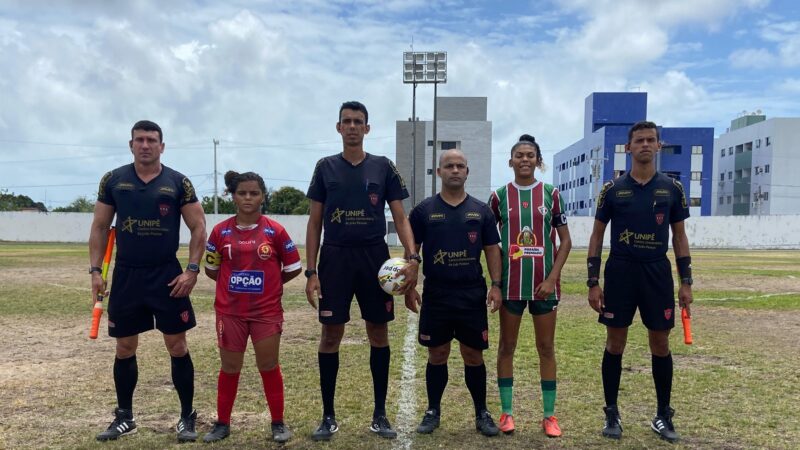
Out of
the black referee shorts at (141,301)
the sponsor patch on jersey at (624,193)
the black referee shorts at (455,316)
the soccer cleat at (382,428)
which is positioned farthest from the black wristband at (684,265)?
the black referee shorts at (141,301)

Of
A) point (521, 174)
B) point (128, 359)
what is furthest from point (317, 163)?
point (128, 359)

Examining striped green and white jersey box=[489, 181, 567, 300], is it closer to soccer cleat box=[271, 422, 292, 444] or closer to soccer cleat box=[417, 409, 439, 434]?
soccer cleat box=[417, 409, 439, 434]

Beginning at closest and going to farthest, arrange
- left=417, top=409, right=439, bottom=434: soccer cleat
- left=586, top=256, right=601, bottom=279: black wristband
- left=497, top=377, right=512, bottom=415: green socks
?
left=417, top=409, right=439, bottom=434: soccer cleat
left=497, top=377, right=512, bottom=415: green socks
left=586, top=256, right=601, bottom=279: black wristband

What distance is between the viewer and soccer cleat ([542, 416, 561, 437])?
4.59 metres

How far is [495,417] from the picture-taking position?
5102 mm

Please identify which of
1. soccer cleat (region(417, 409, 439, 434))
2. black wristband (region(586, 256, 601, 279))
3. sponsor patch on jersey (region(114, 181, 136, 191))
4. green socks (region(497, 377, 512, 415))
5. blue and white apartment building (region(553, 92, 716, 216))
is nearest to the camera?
sponsor patch on jersey (region(114, 181, 136, 191))

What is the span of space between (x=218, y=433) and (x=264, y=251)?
57.9 inches

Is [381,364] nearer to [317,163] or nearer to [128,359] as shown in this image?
[317,163]

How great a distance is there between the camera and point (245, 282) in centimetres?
443

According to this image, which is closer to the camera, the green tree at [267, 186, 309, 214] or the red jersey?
the red jersey

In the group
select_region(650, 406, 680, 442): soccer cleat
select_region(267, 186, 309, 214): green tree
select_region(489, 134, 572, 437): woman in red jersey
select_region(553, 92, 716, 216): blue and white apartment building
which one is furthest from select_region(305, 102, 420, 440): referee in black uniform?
select_region(267, 186, 309, 214): green tree

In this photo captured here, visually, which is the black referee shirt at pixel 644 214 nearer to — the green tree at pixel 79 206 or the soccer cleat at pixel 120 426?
the soccer cleat at pixel 120 426

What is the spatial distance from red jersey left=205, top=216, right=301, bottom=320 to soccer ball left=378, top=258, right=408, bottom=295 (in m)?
0.78

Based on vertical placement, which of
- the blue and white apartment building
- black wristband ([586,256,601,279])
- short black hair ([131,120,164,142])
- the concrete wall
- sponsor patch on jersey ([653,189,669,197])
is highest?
the blue and white apartment building
